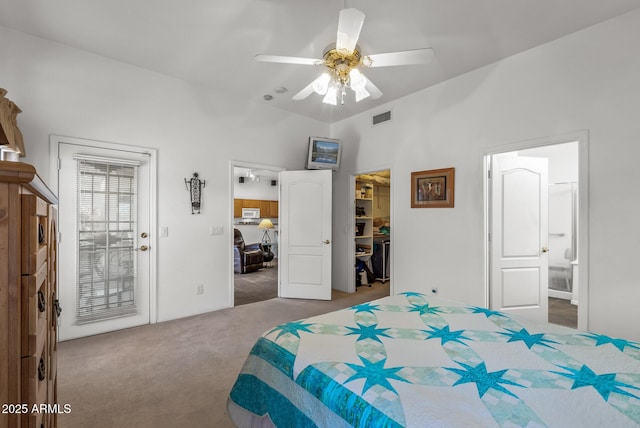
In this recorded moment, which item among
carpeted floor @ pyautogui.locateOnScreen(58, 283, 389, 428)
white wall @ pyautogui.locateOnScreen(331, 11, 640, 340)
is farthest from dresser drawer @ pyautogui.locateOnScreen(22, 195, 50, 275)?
white wall @ pyautogui.locateOnScreen(331, 11, 640, 340)

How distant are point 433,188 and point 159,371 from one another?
344cm

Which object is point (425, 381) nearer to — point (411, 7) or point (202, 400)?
point (202, 400)

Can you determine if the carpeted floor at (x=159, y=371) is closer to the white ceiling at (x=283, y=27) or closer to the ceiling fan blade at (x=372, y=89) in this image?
the ceiling fan blade at (x=372, y=89)

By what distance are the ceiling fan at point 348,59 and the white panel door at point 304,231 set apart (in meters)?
2.16

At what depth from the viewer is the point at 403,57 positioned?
6.84ft

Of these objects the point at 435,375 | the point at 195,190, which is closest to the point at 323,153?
the point at 195,190

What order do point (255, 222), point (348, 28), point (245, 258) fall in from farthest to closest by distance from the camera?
point (255, 222), point (245, 258), point (348, 28)

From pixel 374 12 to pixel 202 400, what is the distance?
3187 millimetres

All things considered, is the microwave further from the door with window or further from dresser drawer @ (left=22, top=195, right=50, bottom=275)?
dresser drawer @ (left=22, top=195, right=50, bottom=275)

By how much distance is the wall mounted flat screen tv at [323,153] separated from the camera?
15.1 feet

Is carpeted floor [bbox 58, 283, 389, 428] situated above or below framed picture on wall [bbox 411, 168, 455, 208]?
below

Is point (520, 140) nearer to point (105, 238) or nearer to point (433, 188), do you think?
point (433, 188)

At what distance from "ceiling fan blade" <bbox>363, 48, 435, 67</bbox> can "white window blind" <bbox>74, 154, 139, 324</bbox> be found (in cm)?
284

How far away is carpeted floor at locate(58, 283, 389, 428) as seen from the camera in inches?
74.4
